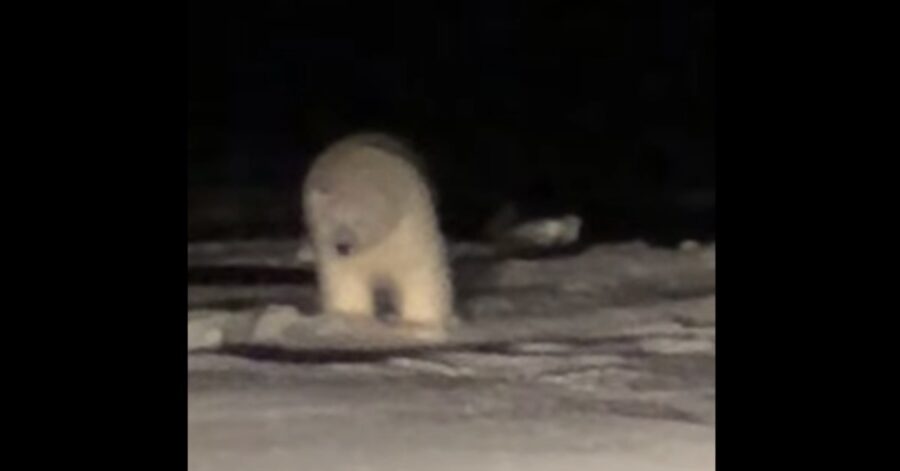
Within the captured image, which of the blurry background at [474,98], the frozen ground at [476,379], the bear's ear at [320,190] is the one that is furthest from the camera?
the blurry background at [474,98]

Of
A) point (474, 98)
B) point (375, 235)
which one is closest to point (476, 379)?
point (375, 235)

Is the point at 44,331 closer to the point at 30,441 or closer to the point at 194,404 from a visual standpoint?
the point at 30,441

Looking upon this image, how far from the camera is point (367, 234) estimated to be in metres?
2.88

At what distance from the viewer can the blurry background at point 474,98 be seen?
452 cm

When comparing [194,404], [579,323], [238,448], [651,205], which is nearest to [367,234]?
[579,323]

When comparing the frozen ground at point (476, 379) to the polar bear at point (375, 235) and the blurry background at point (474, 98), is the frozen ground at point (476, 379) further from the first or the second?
the blurry background at point (474, 98)

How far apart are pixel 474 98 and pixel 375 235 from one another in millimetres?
2032

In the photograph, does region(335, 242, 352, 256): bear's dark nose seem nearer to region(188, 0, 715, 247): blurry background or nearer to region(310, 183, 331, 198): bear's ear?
region(310, 183, 331, 198): bear's ear

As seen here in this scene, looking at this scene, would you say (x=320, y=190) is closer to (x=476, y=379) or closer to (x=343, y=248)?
(x=343, y=248)

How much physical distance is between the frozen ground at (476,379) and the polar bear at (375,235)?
8 cm

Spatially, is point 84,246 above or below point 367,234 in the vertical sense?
below

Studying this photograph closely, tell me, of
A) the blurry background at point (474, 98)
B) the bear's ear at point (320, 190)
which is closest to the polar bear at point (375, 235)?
the bear's ear at point (320, 190)

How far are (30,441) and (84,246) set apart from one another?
0.20m

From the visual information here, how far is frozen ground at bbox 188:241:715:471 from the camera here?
200 centimetres
